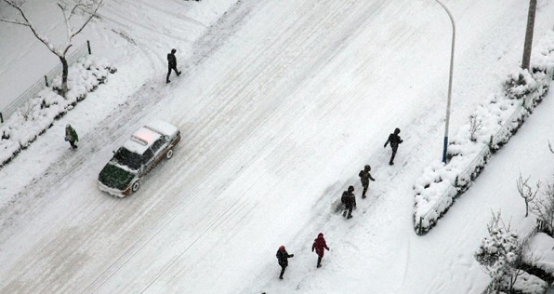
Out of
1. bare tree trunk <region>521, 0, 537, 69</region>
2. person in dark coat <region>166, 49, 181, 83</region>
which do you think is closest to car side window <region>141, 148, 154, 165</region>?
person in dark coat <region>166, 49, 181, 83</region>

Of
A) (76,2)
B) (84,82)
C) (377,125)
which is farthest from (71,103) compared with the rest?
(377,125)

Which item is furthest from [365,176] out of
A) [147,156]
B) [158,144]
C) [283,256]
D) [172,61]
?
[172,61]

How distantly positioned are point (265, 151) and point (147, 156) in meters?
4.73

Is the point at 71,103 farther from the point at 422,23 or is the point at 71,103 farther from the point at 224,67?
the point at 422,23

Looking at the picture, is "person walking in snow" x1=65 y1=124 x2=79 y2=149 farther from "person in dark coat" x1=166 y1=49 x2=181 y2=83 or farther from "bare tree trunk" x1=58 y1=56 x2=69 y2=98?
"person in dark coat" x1=166 y1=49 x2=181 y2=83

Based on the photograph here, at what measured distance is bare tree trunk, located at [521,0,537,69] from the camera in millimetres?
31094

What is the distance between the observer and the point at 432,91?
35.2 m

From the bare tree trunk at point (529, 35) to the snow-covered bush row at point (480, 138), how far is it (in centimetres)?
41

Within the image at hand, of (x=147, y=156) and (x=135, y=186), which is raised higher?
(x=147, y=156)

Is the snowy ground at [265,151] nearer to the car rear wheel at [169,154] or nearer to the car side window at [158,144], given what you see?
the car rear wheel at [169,154]

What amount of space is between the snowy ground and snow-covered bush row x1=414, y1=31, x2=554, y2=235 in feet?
1.79

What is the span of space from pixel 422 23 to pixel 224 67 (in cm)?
911

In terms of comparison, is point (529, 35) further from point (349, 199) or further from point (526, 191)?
point (349, 199)

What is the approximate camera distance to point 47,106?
117 ft
